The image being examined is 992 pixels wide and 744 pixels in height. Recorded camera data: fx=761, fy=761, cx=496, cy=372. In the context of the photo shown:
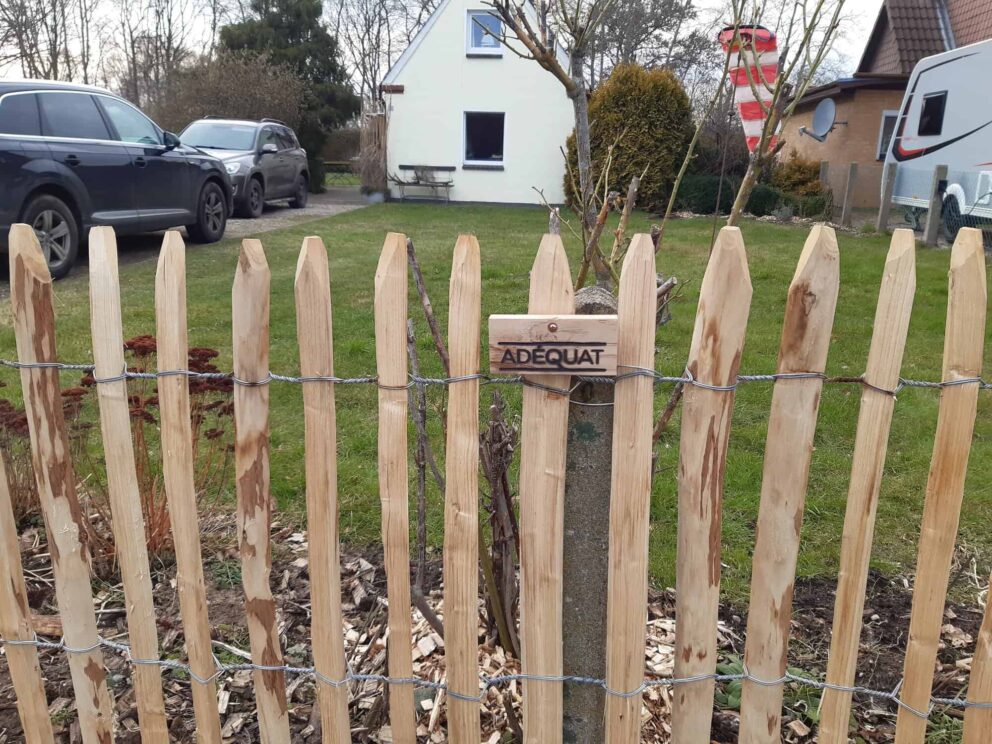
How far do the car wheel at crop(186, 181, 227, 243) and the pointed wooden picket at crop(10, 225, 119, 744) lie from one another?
8.48 metres

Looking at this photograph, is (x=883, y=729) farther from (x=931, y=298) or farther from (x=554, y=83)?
(x=554, y=83)

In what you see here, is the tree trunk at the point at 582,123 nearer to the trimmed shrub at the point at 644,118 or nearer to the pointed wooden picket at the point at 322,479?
the pointed wooden picket at the point at 322,479

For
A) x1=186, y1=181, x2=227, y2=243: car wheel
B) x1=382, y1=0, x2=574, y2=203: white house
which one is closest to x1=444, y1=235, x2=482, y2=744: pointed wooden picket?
x1=186, y1=181, x2=227, y2=243: car wheel

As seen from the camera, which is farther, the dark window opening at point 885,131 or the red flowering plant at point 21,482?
the dark window opening at point 885,131

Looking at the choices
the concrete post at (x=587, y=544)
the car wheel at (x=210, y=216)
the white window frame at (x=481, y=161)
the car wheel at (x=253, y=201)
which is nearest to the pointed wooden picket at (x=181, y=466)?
the concrete post at (x=587, y=544)

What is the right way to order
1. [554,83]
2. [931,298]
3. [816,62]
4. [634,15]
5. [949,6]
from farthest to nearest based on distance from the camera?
[634,15]
[949,6]
[554,83]
[931,298]
[816,62]

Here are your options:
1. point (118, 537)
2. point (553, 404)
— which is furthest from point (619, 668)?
point (118, 537)

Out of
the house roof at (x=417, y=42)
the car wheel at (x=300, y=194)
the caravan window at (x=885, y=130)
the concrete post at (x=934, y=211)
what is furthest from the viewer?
the caravan window at (x=885, y=130)

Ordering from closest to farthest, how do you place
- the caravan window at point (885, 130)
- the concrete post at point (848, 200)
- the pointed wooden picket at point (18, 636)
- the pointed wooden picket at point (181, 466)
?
1. the pointed wooden picket at point (181, 466)
2. the pointed wooden picket at point (18, 636)
3. the concrete post at point (848, 200)
4. the caravan window at point (885, 130)

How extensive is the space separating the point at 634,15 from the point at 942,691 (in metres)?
23.3

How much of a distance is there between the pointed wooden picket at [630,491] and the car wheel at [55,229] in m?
6.78

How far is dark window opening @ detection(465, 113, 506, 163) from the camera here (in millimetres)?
18156

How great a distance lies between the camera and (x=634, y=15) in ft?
73.5

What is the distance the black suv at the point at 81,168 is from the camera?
21.9 ft
